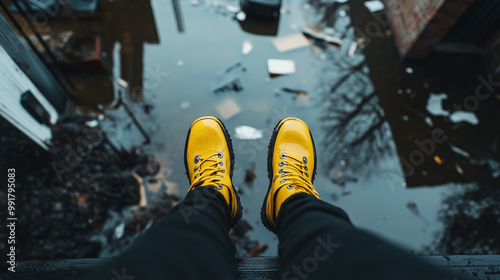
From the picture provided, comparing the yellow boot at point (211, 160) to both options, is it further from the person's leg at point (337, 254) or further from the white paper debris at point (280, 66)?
the white paper debris at point (280, 66)

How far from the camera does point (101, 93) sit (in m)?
3.13

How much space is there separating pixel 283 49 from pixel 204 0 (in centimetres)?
172

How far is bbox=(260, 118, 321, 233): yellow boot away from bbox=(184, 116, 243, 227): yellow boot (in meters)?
0.29

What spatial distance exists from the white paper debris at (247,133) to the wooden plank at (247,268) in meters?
1.66

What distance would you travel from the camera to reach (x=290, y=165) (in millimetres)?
2055

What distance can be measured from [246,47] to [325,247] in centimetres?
314

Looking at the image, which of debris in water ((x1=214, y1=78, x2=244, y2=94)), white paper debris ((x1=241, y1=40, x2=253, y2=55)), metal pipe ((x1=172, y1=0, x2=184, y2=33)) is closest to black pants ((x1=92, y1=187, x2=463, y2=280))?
debris in water ((x1=214, y1=78, x2=244, y2=94))

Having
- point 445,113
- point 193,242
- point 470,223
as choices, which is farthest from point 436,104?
point 193,242

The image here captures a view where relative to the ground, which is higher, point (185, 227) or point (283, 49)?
point (185, 227)

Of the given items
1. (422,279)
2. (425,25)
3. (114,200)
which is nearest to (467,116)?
(425,25)

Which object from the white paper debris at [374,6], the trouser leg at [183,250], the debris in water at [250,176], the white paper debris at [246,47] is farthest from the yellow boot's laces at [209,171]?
the white paper debris at [374,6]

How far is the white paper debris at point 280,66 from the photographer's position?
3297 mm

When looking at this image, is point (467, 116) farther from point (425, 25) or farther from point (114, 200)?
point (114, 200)

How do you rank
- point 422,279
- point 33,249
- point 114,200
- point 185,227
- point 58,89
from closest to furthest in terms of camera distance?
point 422,279 < point 185,227 < point 33,249 < point 114,200 < point 58,89
